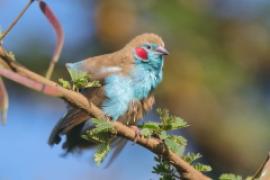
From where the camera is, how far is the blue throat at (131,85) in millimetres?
3805

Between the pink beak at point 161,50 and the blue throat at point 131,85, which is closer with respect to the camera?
the blue throat at point 131,85

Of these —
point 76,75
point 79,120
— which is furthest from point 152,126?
point 79,120

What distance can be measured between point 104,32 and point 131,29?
12.0 inches

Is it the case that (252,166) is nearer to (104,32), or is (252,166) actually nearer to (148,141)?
(104,32)

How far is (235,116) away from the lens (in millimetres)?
7641

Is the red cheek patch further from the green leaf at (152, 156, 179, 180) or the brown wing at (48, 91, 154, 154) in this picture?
the green leaf at (152, 156, 179, 180)

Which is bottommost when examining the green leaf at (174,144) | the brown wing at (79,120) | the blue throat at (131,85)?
the brown wing at (79,120)

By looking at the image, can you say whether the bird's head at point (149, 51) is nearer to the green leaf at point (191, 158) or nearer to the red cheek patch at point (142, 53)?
the red cheek patch at point (142, 53)

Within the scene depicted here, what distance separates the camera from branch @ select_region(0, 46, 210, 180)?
1537 mm

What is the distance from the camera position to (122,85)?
3.98m

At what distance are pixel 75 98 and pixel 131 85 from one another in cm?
Answer: 203

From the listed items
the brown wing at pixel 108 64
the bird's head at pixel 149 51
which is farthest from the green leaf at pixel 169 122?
the bird's head at pixel 149 51

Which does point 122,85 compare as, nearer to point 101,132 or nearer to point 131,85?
point 131,85

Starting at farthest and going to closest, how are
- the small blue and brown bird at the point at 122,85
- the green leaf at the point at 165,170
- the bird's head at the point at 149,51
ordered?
1. the bird's head at the point at 149,51
2. the small blue and brown bird at the point at 122,85
3. the green leaf at the point at 165,170
